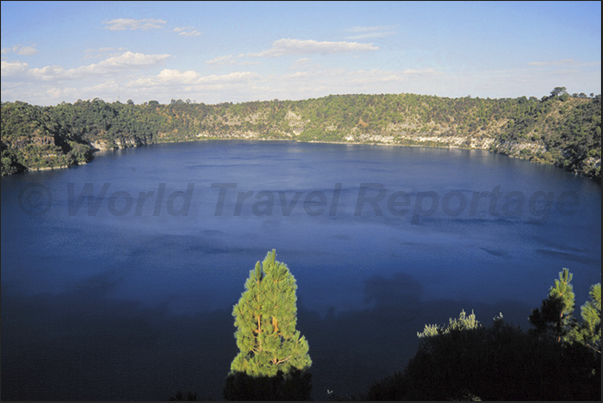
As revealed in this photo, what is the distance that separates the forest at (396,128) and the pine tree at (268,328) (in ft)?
234

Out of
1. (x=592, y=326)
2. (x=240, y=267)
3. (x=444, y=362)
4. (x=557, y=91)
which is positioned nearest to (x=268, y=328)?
(x=444, y=362)

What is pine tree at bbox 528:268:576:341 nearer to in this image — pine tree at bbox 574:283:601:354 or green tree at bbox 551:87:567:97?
pine tree at bbox 574:283:601:354

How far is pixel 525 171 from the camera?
8212cm

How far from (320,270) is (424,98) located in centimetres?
16697

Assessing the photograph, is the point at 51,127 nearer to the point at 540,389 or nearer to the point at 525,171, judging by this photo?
the point at 525,171

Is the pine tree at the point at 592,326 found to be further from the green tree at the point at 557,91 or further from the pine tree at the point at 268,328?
the green tree at the point at 557,91

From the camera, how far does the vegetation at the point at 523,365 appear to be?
41.9 feet

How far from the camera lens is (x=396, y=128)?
568ft

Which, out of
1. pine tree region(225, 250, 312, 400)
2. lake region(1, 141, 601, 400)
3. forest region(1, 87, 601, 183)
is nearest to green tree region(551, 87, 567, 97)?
forest region(1, 87, 601, 183)

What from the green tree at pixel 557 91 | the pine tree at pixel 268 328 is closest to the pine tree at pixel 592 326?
the pine tree at pixel 268 328

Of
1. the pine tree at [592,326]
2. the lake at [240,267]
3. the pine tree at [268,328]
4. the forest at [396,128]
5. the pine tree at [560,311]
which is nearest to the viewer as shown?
the pine tree at [268,328]

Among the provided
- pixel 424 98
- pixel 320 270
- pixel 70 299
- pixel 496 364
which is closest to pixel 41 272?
pixel 70 299

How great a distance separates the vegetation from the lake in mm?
4862

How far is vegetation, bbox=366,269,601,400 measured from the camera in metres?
12.8
